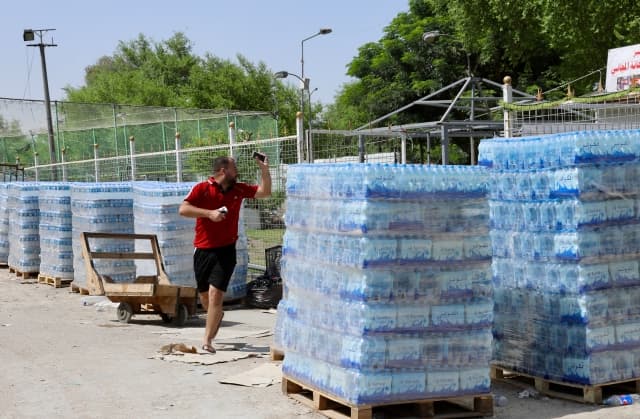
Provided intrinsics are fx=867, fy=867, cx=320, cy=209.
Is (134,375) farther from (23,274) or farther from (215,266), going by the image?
(23,274)

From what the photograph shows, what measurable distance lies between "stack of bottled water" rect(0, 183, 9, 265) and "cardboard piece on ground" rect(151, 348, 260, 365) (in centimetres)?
1018

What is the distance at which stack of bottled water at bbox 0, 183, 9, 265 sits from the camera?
1802cm

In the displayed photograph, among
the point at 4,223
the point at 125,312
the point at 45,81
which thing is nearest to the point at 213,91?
the point at 45,81

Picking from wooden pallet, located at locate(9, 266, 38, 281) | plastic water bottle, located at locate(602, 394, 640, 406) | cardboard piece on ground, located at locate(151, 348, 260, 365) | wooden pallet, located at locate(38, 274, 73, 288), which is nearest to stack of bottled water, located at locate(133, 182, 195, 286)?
cardboard piece on ground, located at locate(151, 348, 260, 365)

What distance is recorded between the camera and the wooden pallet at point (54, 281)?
15.2m

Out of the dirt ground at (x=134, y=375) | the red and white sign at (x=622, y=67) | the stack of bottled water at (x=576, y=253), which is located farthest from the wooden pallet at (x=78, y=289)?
the red and white sign at (x=622, y=67)

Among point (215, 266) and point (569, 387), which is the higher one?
point (215, 266)

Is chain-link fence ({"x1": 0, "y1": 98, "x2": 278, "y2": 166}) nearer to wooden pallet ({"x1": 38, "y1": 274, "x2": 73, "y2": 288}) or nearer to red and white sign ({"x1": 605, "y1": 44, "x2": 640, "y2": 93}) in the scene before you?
red and white sign ({"x1": 605, "y1": 44, "x2": 640, "y2": 93})

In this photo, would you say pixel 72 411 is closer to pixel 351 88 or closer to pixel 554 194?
pixel 554 194

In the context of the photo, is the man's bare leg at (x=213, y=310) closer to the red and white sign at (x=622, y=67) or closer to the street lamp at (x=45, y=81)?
the red and white sign at (x=622, y=67)

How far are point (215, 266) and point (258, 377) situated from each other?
5.34 feet

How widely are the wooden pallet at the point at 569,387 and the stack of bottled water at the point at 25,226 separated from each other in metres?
11.1

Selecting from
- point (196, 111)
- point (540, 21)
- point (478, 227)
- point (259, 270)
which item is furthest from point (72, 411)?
point (196, 111)

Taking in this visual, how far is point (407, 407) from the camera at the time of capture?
6738 millimetres
